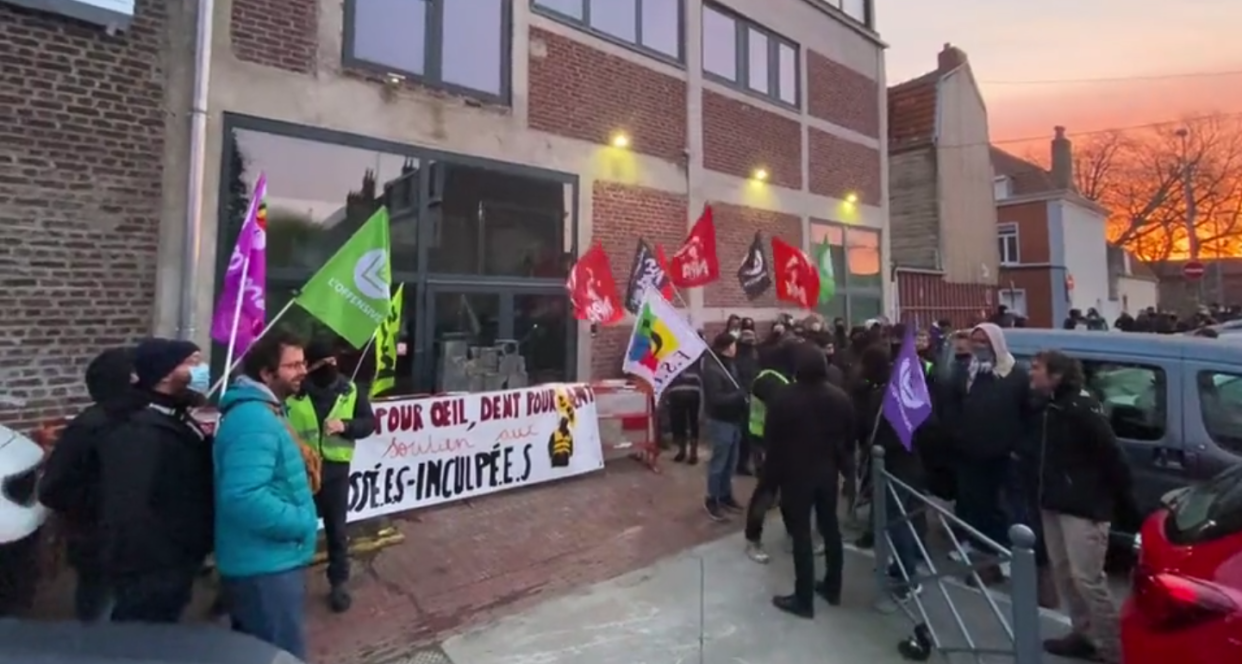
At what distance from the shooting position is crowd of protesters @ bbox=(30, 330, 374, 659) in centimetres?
292

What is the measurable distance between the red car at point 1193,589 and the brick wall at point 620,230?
24.0 ft

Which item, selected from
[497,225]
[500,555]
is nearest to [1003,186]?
[497,225]

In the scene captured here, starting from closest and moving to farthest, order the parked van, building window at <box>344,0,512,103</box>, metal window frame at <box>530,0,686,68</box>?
the parked van, building window at <box>344,0,512,103</box>, metal window frame at <box>530,0,686,68</box>

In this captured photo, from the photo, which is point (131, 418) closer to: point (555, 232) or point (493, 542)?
point (493, 542)

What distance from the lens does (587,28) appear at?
33.0ft

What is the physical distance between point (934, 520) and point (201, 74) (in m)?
7.61

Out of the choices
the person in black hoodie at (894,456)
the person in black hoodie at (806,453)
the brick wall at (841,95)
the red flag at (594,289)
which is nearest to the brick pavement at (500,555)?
the person in black hoodie at (806,453)

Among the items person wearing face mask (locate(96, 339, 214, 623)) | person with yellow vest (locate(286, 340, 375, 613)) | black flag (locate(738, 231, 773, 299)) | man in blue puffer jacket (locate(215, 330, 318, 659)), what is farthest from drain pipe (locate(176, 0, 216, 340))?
black flag (locate(738, 231, 773, 299))

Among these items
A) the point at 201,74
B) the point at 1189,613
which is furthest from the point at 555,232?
the point at 1189,613

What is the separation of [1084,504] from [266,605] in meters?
4.19

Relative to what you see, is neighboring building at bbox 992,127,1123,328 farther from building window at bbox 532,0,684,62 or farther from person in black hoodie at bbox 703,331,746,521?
person in black hoodie at bbox 703,331,746,521

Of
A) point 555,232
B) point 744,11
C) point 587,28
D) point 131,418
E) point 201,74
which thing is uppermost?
point 744,11

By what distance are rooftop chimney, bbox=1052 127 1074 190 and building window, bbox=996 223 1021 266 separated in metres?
3.23

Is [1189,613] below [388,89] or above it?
below
